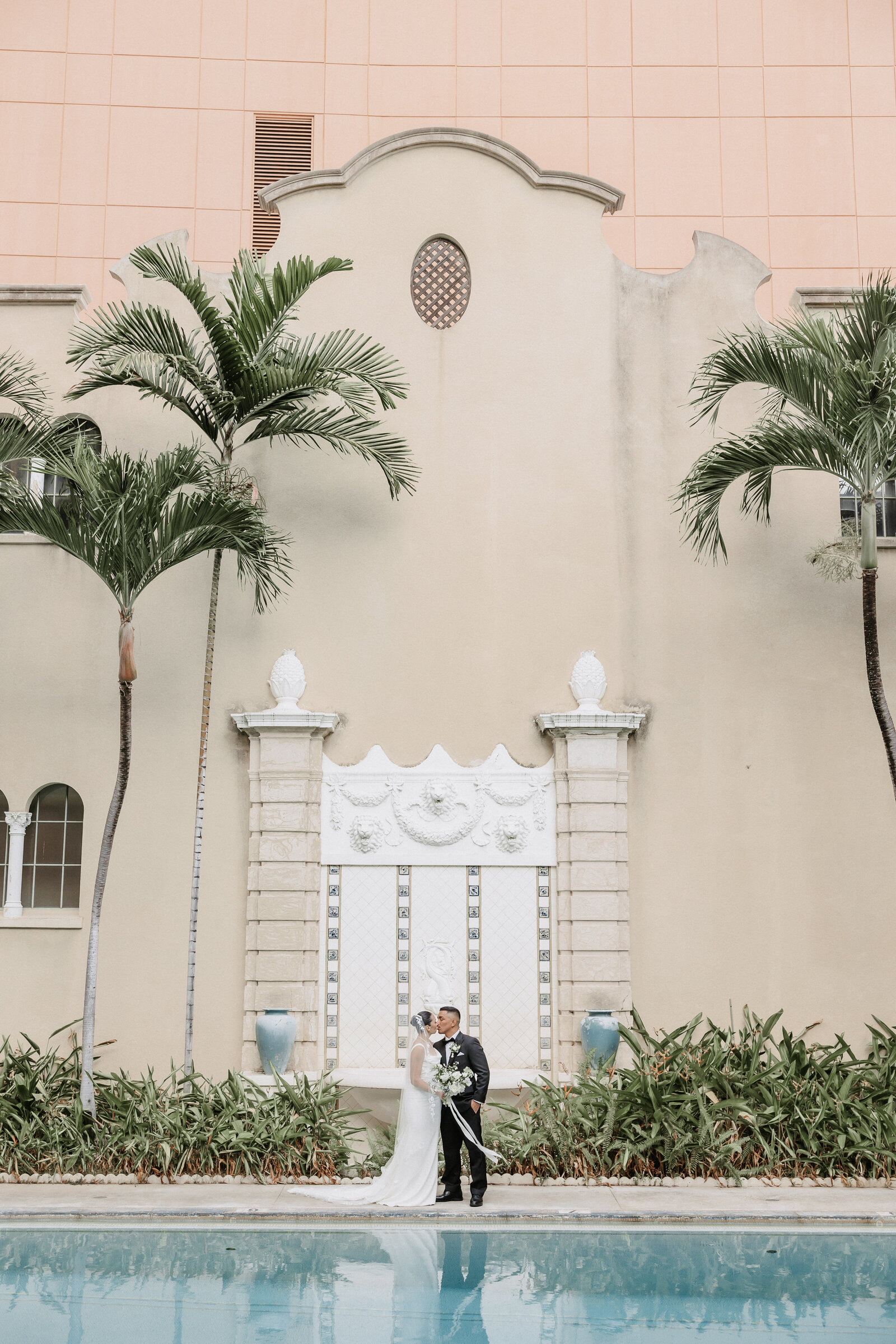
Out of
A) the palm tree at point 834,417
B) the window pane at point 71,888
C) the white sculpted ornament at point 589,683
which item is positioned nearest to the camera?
the palm tree at point 834,417

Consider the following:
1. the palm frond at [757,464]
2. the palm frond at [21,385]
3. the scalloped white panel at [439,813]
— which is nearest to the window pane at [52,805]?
the scalloped white panel at [439,813]

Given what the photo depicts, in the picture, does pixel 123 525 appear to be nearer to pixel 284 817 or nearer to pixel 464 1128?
pixel 284 817

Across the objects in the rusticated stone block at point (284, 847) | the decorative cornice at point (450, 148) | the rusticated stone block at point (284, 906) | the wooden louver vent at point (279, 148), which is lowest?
the rusticated stone block at point (284, 906)

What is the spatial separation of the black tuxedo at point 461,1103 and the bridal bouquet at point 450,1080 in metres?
0.07

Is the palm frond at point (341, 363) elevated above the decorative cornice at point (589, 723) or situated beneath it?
elevated above

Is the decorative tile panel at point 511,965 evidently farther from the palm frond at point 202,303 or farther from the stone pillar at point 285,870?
the palm frond at point 202,303

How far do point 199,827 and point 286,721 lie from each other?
151cm

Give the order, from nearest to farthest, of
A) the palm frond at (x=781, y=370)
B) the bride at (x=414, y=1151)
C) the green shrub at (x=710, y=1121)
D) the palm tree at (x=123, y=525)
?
the bride at (x=414, y=1151), the green shrub at (x=710, y=1121), the palm tree at (x=123, y=525), the palm frond at (x=781, y=370)

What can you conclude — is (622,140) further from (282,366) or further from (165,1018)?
(165,1018)

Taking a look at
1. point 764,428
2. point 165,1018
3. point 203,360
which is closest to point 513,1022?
point 165,1018

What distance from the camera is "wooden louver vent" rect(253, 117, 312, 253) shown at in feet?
80.9

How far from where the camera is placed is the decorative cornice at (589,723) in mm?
13883

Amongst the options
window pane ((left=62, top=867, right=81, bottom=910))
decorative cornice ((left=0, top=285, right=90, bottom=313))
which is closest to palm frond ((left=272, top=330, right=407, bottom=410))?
decorative cornice ((left=0, top=285, right=90, bottom=313))

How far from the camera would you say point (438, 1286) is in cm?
818
